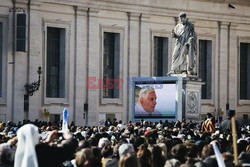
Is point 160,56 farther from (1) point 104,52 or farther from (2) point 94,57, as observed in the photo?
(2) point 94,57

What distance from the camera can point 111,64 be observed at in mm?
60844

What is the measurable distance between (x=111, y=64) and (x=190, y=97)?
1896 cm

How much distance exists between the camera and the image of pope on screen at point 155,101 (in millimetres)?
41750

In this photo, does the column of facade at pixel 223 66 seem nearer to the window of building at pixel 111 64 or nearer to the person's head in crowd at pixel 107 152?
the window of building at pixel 111 64

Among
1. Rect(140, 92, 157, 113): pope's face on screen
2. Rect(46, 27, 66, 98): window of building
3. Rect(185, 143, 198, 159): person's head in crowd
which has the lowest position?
Rect(185, 143, 198, 159): person's head in crowd

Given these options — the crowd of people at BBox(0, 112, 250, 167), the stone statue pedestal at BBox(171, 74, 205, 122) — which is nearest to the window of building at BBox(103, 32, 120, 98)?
the stone statue pedestal at BBox(171, 74, 205, 122)

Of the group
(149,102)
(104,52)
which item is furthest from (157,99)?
(104,52)

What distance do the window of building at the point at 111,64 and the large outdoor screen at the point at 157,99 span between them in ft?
57.9

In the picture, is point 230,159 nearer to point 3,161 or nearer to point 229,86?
point 3,161

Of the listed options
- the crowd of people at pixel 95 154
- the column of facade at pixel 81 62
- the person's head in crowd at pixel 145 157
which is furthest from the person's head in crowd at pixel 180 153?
the column of facade at pixel 81 62

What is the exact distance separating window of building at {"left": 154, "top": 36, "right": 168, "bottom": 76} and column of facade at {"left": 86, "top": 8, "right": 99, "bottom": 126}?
5208mm

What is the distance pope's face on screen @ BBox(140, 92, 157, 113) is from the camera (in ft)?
138

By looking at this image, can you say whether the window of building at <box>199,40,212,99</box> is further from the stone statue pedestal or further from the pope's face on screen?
the pope's face on screen

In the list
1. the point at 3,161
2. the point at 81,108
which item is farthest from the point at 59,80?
the point at 3,161
